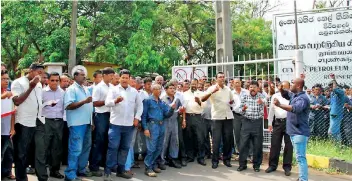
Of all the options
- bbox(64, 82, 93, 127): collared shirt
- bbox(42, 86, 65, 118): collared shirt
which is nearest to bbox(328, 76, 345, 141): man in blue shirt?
bbox(64, 82, 93, 127): collared shirt

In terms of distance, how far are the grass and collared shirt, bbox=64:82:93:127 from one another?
451 cm

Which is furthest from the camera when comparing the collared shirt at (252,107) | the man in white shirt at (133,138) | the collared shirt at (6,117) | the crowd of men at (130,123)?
the collared shirt at (252,107)

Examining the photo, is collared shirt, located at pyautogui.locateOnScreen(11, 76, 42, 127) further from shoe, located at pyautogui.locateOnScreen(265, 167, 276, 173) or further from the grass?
the grass

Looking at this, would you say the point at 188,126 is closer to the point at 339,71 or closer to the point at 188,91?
the point at 188,91

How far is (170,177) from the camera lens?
669 cm

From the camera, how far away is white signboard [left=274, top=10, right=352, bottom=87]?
9773 millimetres

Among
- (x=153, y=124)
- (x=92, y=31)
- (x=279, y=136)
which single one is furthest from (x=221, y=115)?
(x=92, y=31)

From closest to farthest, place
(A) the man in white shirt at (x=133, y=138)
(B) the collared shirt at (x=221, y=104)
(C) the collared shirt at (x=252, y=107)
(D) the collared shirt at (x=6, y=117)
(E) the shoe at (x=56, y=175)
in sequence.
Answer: (D) the collared shirt at (x=6, y=117), (E) the shoe at (x=56, y=175), (A) the man in white shirt at (x=133, y=138), (C) the collared shirt at (x=252, y=107), (B) the collared shirt at (x=221, y=104)

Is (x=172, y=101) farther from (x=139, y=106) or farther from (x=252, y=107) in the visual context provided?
(x=252, y=107)

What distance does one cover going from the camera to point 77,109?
5.92 m

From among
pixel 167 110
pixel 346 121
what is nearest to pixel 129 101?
pixel 167 110

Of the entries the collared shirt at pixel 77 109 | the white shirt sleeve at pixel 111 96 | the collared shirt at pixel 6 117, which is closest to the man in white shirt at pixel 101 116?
the white shirt sleeve at pixel 111 96

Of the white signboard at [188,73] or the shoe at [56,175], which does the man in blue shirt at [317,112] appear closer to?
the white signboard at [188,73]

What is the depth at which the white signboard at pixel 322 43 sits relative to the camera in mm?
9773
